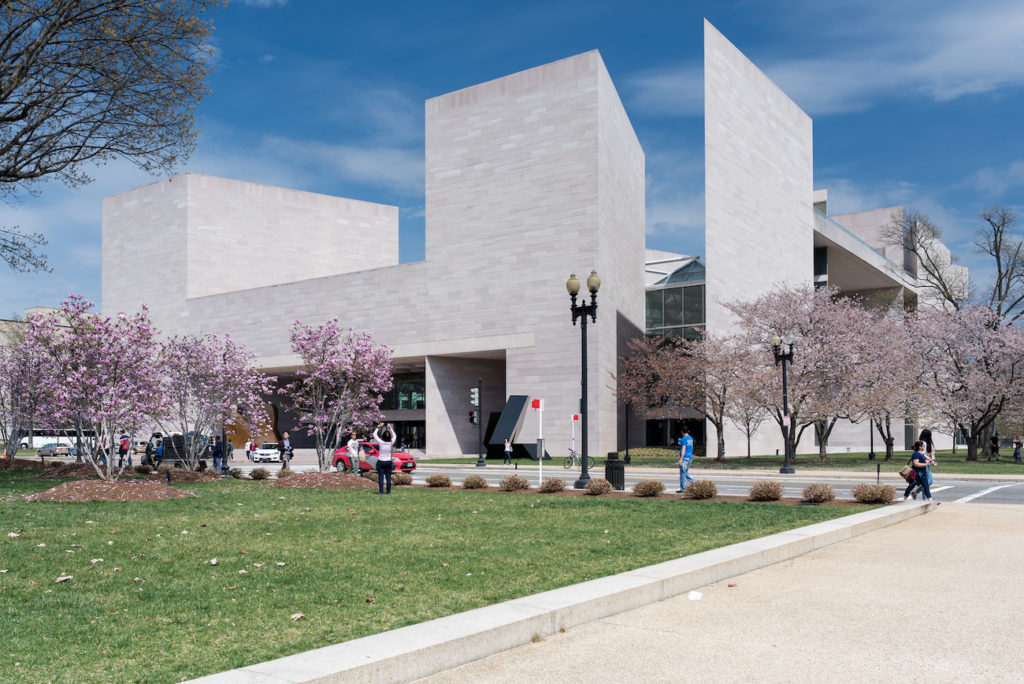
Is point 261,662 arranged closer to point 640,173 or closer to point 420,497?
point 420,497

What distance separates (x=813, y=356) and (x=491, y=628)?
3763 cm

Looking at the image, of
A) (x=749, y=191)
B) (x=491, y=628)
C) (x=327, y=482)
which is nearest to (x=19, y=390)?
(x=327, y=482)

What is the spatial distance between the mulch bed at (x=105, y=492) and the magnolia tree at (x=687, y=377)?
30596 millimetres

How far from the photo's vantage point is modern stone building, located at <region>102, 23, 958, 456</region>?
49.1m

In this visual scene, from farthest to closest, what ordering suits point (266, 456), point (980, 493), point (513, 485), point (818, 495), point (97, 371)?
point (266, 456)
point (980, 493)
point (97, 371)
point (513, 485)
point (818, 495)

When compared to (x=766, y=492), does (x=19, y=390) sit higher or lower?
higher

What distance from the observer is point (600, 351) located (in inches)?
1880

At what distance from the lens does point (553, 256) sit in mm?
49531

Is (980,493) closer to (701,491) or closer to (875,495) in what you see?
(875,495)

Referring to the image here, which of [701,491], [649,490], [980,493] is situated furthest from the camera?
[980,493]

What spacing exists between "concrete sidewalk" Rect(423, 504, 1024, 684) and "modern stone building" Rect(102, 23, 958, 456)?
38089 mm

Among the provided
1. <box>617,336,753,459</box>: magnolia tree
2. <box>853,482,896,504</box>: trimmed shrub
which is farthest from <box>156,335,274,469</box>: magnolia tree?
<box>617,336,753,459</box>: magnolia tree

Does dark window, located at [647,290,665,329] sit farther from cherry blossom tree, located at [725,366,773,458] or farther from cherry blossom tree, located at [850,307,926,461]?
cherry blossom tree, located at [850,307,926,461]

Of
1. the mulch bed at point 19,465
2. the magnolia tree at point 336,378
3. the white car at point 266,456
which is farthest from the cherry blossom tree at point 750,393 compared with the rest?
the mulch bed at point 19,465
